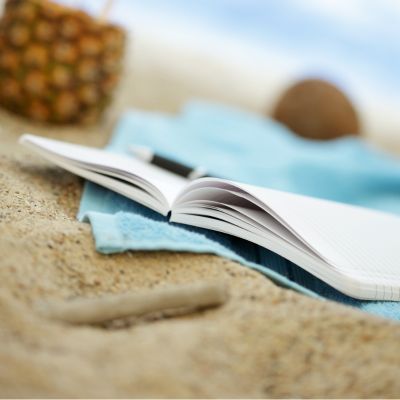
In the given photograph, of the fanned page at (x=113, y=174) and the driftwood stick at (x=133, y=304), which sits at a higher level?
the fanned page at (x=113, y=174)

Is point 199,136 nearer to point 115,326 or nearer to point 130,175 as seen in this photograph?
point 130,175

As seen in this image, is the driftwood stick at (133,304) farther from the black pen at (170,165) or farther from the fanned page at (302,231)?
the black pen at (170,165)

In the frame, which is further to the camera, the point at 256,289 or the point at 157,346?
the point at 256,289

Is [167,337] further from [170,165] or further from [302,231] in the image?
[170,165]

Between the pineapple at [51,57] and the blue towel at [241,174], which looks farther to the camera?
the pineapple at [51,57]

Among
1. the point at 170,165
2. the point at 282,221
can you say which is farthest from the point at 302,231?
the point at 170,165

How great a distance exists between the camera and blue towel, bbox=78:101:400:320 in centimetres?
64

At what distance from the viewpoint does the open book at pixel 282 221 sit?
0.63 m

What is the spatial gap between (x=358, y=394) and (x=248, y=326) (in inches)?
4.4

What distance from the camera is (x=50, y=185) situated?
88 centimetres

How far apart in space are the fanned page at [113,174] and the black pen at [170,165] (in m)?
0.17

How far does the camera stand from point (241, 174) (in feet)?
4.35

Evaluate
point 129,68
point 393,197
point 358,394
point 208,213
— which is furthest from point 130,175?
point 129,68

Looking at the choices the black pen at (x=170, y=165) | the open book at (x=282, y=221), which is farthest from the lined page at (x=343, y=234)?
the black pen at (x=170, y=165)
